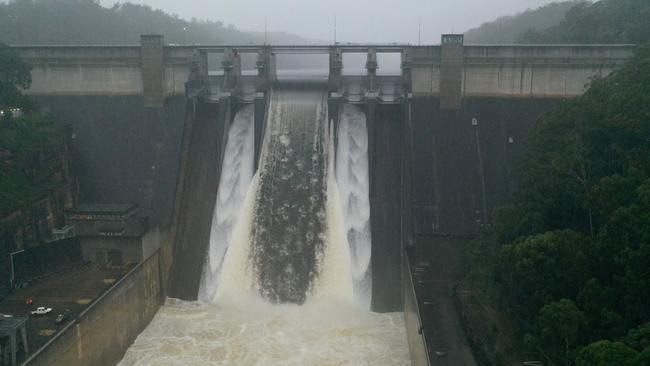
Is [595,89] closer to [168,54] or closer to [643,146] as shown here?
[643,146]

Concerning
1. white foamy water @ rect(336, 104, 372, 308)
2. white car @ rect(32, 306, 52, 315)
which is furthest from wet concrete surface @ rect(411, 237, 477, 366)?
white car @ rect(32, 306, 52, 315)

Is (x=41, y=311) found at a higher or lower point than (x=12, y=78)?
lower

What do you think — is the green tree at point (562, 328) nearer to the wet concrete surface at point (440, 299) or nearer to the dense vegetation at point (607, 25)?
the wet concrete surface at point (440, 299)

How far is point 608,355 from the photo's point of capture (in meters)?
8.91

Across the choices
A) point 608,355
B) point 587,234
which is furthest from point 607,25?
point 608,355

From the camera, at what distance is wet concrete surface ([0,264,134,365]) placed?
47.4 feet

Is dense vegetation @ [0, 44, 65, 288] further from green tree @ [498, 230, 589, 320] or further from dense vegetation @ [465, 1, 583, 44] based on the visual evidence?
dense vegetation @ [465, 1, 583, 44]

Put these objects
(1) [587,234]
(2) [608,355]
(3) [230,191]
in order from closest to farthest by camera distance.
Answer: (2) [608,355]
(1) [587,234]
(3) [230,191]

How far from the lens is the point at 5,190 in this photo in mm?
18516

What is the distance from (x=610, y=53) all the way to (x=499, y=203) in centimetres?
741

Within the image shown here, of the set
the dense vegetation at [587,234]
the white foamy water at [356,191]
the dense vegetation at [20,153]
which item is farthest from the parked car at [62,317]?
the dense vegetation at [587,234]

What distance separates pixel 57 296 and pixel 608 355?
13.5 meters

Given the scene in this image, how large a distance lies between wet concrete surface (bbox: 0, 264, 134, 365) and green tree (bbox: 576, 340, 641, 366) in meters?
10.9

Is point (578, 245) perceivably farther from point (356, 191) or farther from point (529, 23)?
point (529, 23)
